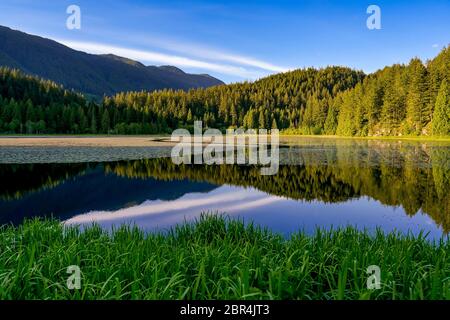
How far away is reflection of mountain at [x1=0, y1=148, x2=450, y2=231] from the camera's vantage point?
17539mm

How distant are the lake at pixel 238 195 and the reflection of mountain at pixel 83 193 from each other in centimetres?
5

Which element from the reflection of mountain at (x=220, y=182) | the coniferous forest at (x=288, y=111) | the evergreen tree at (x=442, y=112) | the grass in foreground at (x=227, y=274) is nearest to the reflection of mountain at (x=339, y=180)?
the reflection of mountain at (x=220, y=182)

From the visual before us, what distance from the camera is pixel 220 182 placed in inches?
981

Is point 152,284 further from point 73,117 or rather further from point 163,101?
point 163,101

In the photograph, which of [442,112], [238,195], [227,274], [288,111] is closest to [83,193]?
[238,195]

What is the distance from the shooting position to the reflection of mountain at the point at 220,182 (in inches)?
691

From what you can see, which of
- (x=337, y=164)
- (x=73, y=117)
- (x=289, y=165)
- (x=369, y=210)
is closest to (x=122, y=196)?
(x=369, y=210)

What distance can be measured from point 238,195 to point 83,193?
8.79m

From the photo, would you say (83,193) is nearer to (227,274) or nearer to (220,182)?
(220,182)

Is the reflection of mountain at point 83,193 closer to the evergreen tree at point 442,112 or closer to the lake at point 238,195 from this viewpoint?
the lake at point 238,195

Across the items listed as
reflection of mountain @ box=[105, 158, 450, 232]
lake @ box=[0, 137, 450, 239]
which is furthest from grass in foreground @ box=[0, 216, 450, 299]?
reflection of mountain @ box=[105, 158, 450, 232]

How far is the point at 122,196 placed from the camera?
2005 cm

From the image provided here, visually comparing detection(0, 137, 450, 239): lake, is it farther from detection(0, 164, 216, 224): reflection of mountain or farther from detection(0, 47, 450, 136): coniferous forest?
detection(0, 47, 450, 136): coniferous forest

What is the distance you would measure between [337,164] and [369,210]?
57.1 ft
